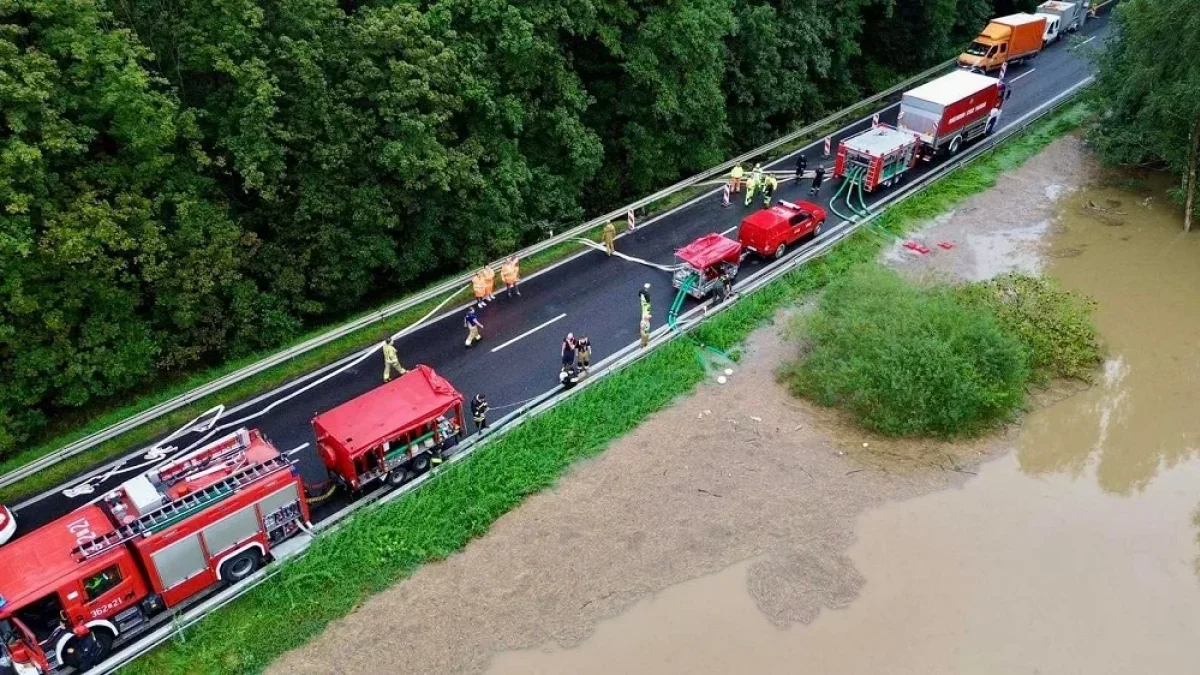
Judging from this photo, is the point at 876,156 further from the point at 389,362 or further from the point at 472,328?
the point at 389,362

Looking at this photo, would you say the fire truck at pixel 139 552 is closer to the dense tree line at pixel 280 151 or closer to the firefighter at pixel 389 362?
the firefighter at pixel 389 362

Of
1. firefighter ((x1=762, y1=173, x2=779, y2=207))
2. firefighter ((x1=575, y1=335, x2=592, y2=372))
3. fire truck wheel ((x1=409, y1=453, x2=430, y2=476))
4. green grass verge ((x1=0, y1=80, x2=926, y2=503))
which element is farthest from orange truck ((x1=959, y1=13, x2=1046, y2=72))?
fire truck wheel ((x1=409, y1=453, x2=430, y2=476))

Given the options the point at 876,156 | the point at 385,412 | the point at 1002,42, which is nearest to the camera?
the point at 385,412

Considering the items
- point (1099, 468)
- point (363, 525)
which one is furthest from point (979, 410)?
point (363, 525)

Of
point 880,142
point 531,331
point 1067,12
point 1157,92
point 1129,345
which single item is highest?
point 1067,12

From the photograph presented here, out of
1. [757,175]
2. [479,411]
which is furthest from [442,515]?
[757,175]

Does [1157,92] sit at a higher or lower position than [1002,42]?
lower

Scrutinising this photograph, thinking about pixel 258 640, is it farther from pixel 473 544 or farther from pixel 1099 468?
pixel 1099 468
